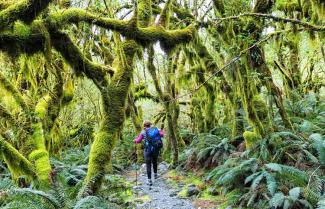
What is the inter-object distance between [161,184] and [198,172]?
1308mm

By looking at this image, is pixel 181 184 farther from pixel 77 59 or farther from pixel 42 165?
pixel 77 59

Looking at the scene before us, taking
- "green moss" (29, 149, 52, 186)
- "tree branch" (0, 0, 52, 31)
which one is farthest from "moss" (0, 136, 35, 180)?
"tree branch" (0, 0, 52, 31)

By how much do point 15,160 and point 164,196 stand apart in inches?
172

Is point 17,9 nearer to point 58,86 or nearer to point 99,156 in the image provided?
point 99,156

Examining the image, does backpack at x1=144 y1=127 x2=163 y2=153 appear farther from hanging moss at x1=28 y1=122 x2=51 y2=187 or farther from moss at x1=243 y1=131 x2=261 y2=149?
hanging moss at x1=28 y1=122 x2=51 y2=187

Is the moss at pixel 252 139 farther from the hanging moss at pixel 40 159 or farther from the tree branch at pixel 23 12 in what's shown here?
the tree branch at pixel 23 12

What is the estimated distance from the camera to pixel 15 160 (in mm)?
6516

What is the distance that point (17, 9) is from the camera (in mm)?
4301

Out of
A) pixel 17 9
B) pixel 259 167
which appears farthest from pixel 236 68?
pixel 17 9

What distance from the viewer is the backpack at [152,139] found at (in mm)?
10688

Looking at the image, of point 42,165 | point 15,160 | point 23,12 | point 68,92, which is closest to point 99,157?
point 42,165

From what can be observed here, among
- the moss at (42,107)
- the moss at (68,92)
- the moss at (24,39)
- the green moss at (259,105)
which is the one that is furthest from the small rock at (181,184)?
the moss at (24,39)

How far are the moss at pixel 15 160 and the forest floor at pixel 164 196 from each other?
2996 mm

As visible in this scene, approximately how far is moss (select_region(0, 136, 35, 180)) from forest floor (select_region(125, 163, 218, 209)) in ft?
9.83
